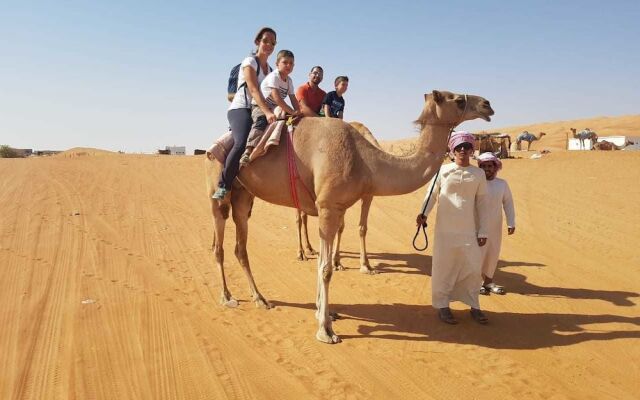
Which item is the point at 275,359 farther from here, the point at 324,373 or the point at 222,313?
the point at 222,313

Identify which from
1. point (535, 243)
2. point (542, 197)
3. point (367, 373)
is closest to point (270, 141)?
A: point (367, 373)

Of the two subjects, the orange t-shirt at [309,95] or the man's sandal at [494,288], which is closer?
the man's sandal at [494,288]

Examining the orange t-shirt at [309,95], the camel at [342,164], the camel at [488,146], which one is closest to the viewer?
the camel at [342,164]

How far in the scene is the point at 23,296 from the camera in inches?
228

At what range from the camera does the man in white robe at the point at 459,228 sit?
529 cm

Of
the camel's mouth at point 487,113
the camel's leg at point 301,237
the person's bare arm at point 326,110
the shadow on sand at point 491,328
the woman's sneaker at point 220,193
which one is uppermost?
the person's bare arm at point 326,110

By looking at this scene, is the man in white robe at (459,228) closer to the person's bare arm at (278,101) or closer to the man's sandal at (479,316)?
the man's sandal at (479,316)

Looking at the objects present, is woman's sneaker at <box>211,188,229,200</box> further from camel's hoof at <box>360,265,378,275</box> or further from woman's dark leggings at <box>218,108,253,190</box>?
camel's hoof at <box>360,265,378,275</box>

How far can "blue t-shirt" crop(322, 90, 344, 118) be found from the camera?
7.79 metres

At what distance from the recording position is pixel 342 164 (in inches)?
194

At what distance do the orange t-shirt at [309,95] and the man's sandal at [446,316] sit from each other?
4104 mm

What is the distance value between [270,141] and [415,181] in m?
1.81

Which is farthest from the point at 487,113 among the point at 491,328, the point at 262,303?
the point at 262,303

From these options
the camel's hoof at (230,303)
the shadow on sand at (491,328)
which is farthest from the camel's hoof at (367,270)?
the camel's hoof at (230,303)
